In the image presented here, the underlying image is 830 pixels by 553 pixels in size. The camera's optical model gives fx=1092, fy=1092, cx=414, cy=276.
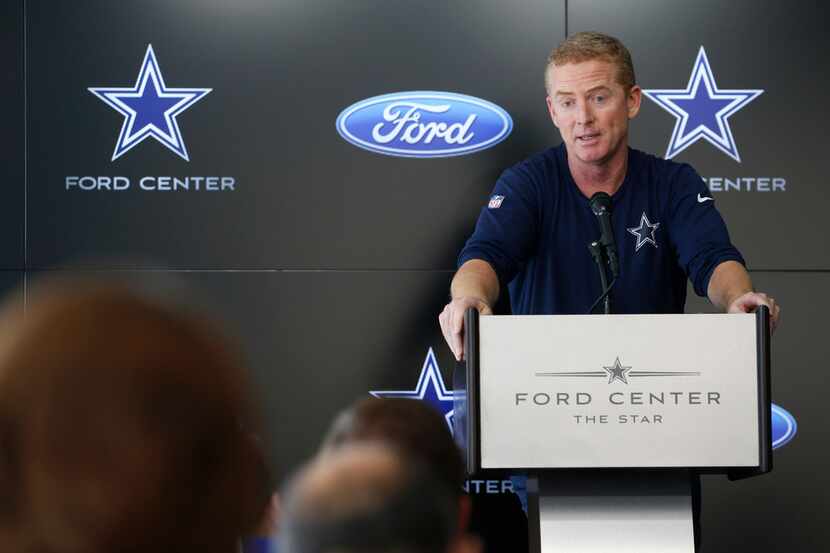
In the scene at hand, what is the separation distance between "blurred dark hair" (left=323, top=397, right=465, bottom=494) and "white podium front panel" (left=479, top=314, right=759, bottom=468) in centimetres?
83

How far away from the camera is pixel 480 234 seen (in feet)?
9.71

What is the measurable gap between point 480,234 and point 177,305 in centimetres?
239

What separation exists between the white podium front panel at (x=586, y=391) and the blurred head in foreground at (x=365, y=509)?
1158 millimetres

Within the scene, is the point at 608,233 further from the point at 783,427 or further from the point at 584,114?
the point at 783,427

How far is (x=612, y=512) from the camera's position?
7.30ft

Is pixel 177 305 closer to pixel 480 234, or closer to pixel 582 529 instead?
pixel 582 529

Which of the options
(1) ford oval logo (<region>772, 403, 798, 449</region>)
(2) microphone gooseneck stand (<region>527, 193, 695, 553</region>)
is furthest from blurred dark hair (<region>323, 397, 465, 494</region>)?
(1) ford oval logo (<region>772, 403, 798, 449</region>)

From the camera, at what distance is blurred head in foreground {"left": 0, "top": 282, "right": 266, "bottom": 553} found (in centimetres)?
55

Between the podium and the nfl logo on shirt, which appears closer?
the podium

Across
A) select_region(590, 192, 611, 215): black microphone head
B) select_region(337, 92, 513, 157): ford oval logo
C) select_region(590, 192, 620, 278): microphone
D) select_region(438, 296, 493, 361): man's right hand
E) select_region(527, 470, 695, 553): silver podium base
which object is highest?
select_region(337, 92, 513, 157): ford oval logo

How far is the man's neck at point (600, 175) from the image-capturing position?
308cm

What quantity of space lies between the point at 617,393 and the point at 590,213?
0.98 meters

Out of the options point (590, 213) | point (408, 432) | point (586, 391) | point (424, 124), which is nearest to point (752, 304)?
point (586, 391)

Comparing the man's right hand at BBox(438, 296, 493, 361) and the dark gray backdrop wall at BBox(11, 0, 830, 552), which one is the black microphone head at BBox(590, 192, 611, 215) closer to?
the man's right hand at BBox(438, 296, 493, 361)
